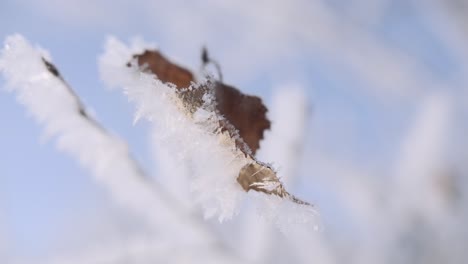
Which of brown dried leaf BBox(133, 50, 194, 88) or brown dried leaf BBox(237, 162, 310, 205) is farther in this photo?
brown dried leaf BBox(133, 50, 194, 88)

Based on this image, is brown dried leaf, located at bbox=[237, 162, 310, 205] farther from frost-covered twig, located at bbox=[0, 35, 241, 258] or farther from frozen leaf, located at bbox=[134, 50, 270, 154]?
frost-covered twig, located at bbox=[0, 35, 241, 258]

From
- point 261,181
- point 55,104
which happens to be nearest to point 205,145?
point 261,181

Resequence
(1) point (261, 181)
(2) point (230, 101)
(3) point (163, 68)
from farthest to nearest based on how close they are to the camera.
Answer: (3) point (163, 68) < (2) point (230, 101) < (1) point (261, 181)

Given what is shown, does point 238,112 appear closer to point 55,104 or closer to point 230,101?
point 230,101

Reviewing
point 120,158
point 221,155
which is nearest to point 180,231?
point 120,158

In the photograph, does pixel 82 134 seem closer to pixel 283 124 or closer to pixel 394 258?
pixel 283 124

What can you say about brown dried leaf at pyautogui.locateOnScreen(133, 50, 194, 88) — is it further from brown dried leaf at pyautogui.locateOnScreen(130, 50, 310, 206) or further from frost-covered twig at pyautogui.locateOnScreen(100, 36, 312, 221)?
frost-covered twig at pyautogui.locateOnScreen(100, 36, 312, 221)

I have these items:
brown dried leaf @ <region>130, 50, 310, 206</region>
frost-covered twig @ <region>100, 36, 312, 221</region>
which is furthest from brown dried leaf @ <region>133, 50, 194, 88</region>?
frost-covered twig @ <region>100, 36, 312, 221</region>

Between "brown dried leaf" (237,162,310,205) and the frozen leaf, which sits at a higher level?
the frozen leaf

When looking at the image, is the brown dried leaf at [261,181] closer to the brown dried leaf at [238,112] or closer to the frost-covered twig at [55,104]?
the brown dried leaf at [238,112]

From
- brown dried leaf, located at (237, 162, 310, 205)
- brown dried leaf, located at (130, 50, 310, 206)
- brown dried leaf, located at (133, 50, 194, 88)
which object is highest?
brown dried leaf, located at (133, 50, 194, 88)

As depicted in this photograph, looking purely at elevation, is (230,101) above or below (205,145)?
above
